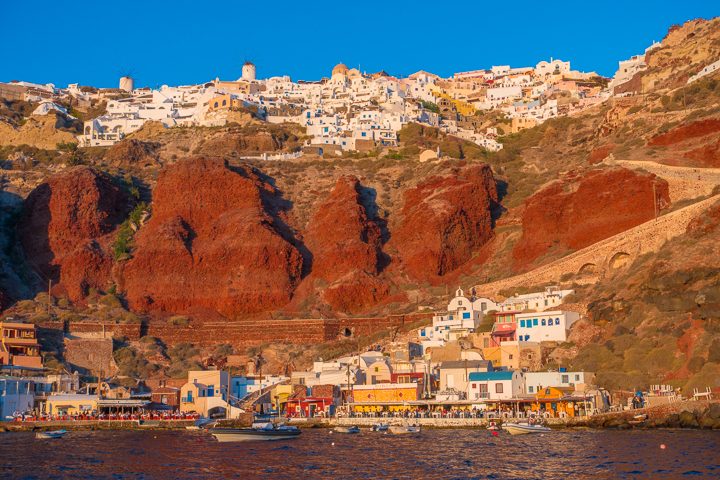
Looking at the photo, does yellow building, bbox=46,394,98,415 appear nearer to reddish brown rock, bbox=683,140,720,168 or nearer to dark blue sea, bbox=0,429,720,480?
dark blue sea, bbox=0,429,720,480

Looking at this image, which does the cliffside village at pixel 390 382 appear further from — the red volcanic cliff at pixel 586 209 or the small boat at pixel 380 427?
the red volcanic cliff at pixel 586 209

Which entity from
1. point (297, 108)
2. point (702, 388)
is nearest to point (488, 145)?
point (297, 108)

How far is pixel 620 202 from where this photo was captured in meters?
84.1

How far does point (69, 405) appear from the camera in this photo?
69.6m

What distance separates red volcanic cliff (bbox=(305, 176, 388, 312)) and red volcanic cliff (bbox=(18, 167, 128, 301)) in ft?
63.5

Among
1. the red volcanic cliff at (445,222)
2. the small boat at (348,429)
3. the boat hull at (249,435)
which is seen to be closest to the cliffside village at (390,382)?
the small boat at (348,429)

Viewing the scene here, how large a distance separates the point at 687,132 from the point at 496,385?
4172cm

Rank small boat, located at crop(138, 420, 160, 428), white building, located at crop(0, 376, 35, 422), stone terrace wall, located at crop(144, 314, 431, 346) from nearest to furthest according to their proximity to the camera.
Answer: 1. small boat, located at crop(138, 420, 160, 428)
2. white building, located at crop(0, 376, 35, 422)
3. stone terrace wall, located at crop(144, 314, 431, 346)

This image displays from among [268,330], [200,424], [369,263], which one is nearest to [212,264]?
[268,330]

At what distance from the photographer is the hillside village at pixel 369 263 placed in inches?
2532

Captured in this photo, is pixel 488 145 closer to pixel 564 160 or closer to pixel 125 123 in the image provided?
pixel 564 160

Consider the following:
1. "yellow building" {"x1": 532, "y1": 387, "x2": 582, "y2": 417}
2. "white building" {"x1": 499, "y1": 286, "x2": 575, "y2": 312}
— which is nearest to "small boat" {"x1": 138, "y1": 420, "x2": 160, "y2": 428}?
"yellow building" {"x1": 532, "y1": 387, "x2": 582, "y2": 417}

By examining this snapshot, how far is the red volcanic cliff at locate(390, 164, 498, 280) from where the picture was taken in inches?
3538

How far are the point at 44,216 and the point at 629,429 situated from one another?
62633 mm
